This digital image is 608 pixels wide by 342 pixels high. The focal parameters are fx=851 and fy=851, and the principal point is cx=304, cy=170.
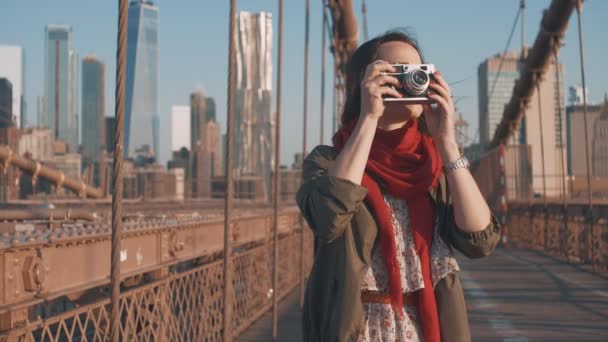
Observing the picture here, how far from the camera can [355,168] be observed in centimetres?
224

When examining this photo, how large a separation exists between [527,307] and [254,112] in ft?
211

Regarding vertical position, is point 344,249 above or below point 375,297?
above

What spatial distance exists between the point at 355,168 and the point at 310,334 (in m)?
0.48

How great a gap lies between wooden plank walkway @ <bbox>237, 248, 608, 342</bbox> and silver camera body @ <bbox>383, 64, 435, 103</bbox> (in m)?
6.65

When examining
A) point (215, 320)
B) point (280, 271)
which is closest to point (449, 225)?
point (215, 320)

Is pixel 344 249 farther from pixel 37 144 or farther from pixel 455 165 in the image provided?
pixel 37 144

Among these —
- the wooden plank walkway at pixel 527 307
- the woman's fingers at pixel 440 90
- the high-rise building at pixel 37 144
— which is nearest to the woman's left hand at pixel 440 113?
the woman's fingers at pixel 440 90

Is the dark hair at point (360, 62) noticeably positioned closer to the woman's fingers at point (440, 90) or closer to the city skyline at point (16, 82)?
the woman's fingers at point (440, 90)

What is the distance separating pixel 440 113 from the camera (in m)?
2.35

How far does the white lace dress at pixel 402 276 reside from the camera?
225cm

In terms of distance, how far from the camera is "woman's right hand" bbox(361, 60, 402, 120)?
2.28 m

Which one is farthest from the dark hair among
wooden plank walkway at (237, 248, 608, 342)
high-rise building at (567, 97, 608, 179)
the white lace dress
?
high-rise building at (567, 97, 608, 179)

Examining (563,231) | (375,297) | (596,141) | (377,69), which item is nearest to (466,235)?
(375,297)

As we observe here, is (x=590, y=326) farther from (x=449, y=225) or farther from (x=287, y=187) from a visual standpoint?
(x=287, y=187)
